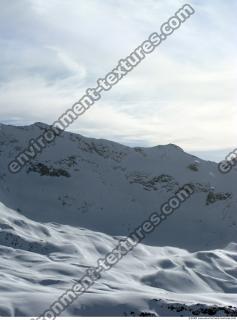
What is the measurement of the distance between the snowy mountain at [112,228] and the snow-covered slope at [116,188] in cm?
16

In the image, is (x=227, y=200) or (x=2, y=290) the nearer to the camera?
(x=2, y=290)

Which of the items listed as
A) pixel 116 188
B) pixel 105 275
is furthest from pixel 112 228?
pixel 105 275

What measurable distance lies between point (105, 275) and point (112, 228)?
2190 centimetres

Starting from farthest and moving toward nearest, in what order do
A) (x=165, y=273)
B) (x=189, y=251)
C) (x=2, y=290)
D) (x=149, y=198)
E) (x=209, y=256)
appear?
(x=149, y=198)
(x=189, y=251)
(x=209, y=256)
(x=165, y=273)
(x=2, y=290)

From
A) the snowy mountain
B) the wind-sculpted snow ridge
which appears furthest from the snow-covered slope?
the wind-sculpted snow ridge

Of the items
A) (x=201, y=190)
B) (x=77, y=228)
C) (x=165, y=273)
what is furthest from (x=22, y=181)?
(x=165, y=273)

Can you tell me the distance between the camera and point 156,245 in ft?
198

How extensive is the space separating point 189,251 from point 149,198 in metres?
16.6

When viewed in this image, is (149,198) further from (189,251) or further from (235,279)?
(235,279)

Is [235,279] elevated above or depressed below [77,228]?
below

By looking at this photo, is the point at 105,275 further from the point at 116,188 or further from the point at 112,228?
the point at 116,188

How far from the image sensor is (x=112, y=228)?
2494 inches

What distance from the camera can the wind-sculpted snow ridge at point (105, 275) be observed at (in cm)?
2705

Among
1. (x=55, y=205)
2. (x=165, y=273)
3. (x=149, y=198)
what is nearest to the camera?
(x=165, y=273)
